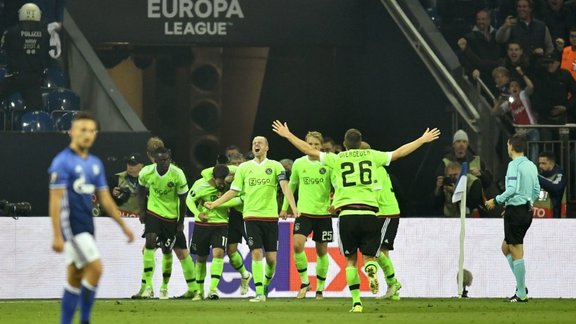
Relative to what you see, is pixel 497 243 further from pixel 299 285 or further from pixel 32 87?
pixel 32 87

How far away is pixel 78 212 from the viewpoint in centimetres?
1365

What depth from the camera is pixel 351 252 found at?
18.7m

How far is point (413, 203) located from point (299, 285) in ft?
15.8

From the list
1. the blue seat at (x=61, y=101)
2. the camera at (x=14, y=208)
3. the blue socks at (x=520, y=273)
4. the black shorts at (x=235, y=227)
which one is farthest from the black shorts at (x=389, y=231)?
the blue seat at (x=61, y=101)

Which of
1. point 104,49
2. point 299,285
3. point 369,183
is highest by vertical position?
point 104,49

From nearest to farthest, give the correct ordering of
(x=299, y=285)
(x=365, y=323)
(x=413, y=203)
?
(x=365, y=323)
(x=299, y=285)
(x=413, y=203)

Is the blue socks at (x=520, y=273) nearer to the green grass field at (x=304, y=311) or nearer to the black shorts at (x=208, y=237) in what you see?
the green grass field at (x=304, y=311)

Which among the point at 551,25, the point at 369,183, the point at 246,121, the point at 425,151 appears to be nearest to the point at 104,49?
the point at 246,121

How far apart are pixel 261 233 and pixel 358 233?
3.04m

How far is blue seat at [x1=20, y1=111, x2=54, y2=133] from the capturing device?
25812 mm

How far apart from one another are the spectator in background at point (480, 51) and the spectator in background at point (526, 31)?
227 mm

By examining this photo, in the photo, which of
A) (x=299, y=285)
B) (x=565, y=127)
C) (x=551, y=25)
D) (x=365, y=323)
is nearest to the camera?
(x=365, y=323)

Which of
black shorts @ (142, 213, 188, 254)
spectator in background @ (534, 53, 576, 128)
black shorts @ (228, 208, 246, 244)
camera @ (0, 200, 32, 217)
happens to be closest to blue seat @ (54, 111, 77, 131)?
camera @ (0, 200, 32, 217)

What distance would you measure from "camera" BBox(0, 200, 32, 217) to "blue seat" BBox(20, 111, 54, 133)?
270 cm
